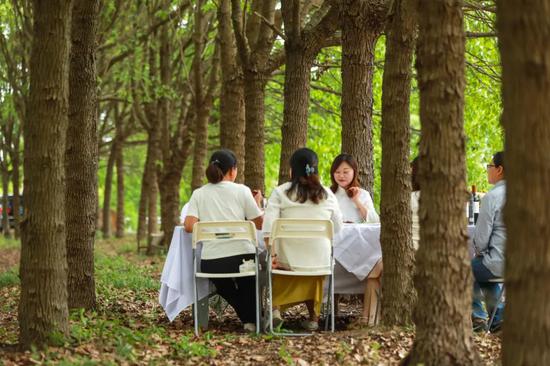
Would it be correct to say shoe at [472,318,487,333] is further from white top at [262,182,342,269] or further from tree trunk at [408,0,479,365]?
tree trunk at [408,0,479,365]

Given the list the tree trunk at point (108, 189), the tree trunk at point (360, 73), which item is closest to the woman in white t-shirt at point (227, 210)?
the tree trunk at point (360, 73)

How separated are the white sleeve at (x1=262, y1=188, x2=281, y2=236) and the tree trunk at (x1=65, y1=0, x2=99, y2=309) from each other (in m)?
2.04

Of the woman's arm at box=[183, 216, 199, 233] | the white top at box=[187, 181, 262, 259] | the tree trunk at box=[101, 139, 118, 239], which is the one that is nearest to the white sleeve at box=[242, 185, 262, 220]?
the white top at box=[187, 181, 262, 259]

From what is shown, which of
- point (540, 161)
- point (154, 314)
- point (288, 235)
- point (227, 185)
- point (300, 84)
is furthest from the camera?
Result: point (300, 84)

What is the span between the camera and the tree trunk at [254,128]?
14398 mm

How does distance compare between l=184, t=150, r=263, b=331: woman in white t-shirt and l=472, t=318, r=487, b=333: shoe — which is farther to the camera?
l=184, t=150, r=263, b=331: woman in white t-shirt

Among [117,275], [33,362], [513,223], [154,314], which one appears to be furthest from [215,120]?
[513,223]

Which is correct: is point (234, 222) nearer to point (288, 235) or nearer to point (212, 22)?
point (288, 235)

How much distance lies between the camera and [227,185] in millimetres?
9469

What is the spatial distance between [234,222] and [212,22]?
15200mm

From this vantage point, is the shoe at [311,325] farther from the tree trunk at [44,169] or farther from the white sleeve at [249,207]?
the tree trunk at [44,169]

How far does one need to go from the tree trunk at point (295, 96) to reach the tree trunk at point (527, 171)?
26.1ft

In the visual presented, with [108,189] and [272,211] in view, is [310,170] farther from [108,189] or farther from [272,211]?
[108,189]

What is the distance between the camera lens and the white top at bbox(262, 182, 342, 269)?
905cm
